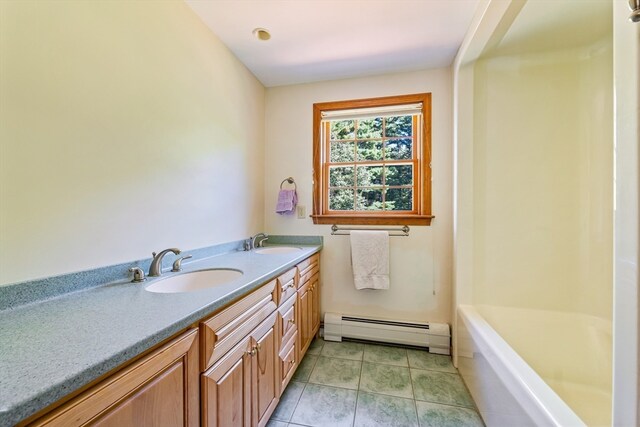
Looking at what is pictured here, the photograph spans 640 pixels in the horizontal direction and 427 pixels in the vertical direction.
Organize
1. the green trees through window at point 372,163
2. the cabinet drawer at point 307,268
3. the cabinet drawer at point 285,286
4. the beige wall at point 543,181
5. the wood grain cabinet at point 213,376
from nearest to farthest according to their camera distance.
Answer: the wood grain cabinet at point 213,376
the cabinet drawer at point 285,286
the beige wall at point 543,181
the cabinet drawer at point 307,268
the green trees through window at point 372,163

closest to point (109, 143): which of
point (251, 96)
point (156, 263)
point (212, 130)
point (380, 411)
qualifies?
point (156, 263)

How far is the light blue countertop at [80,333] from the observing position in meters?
0.42

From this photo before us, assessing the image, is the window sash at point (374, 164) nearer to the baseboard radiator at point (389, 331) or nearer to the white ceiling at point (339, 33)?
the white ceiling at point (339, 33)

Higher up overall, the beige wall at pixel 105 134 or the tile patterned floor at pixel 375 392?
the beige wall at pixel 105 134

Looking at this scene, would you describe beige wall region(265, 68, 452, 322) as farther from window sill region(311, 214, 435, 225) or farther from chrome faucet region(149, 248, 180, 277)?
chrome faucet region(149, 248, 180, 277)

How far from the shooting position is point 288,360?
152cm

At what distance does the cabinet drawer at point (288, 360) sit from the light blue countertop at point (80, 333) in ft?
2.10

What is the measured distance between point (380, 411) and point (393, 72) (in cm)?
246

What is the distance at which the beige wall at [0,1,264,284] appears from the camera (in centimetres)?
78

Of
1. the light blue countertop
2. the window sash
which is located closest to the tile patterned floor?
the light blue countertop

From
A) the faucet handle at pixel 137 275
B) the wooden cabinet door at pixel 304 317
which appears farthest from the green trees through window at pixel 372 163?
the faucet handle at pixel 137 275

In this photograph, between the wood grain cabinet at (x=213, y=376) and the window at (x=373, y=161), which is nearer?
the wood grain cabinet at (x=213, y=376)

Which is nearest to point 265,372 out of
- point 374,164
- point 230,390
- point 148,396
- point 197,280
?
point 230,390

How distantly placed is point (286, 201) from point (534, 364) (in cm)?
205
